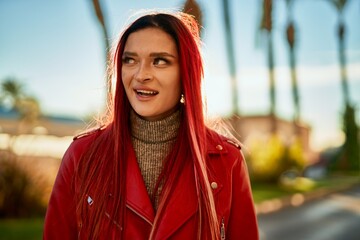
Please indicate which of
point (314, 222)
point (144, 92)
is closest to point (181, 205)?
point (144, 92)

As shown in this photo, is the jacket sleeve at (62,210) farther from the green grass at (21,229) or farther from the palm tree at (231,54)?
the palm tree at (231,54)

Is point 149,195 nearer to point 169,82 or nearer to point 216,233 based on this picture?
point 216,233

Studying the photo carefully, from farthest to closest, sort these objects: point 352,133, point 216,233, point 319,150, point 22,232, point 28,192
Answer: point 319,150 < point 352,133 < point 28,192 < point 22,232 < point 216,233

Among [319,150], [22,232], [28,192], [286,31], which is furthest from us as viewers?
[319,150]

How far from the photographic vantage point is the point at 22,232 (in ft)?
33.4

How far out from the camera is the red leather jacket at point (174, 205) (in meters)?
2.50

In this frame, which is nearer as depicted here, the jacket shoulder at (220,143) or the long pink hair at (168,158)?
the long pink hair at (168,158)

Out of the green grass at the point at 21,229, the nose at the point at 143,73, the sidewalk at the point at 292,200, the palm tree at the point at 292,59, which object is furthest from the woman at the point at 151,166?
the palm tree at the point at 292,59

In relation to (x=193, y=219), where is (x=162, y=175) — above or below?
above

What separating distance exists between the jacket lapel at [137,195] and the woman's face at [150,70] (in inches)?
10.9

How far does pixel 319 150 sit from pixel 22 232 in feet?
120

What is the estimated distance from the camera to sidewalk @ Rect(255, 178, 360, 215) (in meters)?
15.0

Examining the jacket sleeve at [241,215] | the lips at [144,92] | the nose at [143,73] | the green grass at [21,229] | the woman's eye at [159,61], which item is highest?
the woman's eye at [159,61]

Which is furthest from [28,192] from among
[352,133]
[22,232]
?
[352,133]
